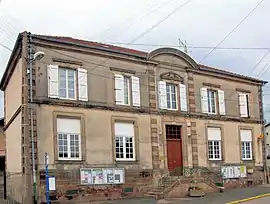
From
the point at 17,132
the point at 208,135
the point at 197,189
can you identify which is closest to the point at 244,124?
the point at 208,135

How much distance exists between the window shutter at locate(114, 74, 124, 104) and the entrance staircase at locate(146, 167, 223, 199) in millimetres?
5256

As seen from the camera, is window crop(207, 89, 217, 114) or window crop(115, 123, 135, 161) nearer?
window crop(115, 123, 135, 161)

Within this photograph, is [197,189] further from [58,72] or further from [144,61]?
[58,72]

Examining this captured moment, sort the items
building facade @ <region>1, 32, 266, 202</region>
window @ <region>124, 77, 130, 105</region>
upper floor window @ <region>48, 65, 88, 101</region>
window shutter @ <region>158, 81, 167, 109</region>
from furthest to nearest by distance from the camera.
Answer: window shutter @ <region>158, 81, 167, 109</region> → window @ <region>124, 77, 130, 105</region> → upper floor window @ <region>48, 65, 88, 101</region> → building facade @ <region>1, 32, 266, 202</region>

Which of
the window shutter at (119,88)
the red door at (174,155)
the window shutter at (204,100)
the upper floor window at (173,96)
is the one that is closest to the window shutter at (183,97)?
the upper floor window at (173,96)

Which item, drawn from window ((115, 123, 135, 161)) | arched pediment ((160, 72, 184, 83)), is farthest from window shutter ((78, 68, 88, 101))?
arched pediment ((160, 72, 184, 83))

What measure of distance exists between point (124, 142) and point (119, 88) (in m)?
3.08

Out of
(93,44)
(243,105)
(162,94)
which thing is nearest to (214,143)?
(243,105)

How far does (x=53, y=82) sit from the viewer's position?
23703mm

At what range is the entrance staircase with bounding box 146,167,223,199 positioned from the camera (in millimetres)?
26725

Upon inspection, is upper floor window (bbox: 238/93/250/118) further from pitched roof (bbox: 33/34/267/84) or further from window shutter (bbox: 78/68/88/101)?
window shutter (bbox: 78/68/88/101)

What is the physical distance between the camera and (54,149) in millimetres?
23219

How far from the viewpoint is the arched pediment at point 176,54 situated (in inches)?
1127

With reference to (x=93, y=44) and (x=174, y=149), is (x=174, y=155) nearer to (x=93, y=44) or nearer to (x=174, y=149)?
(x=174, y=149)
